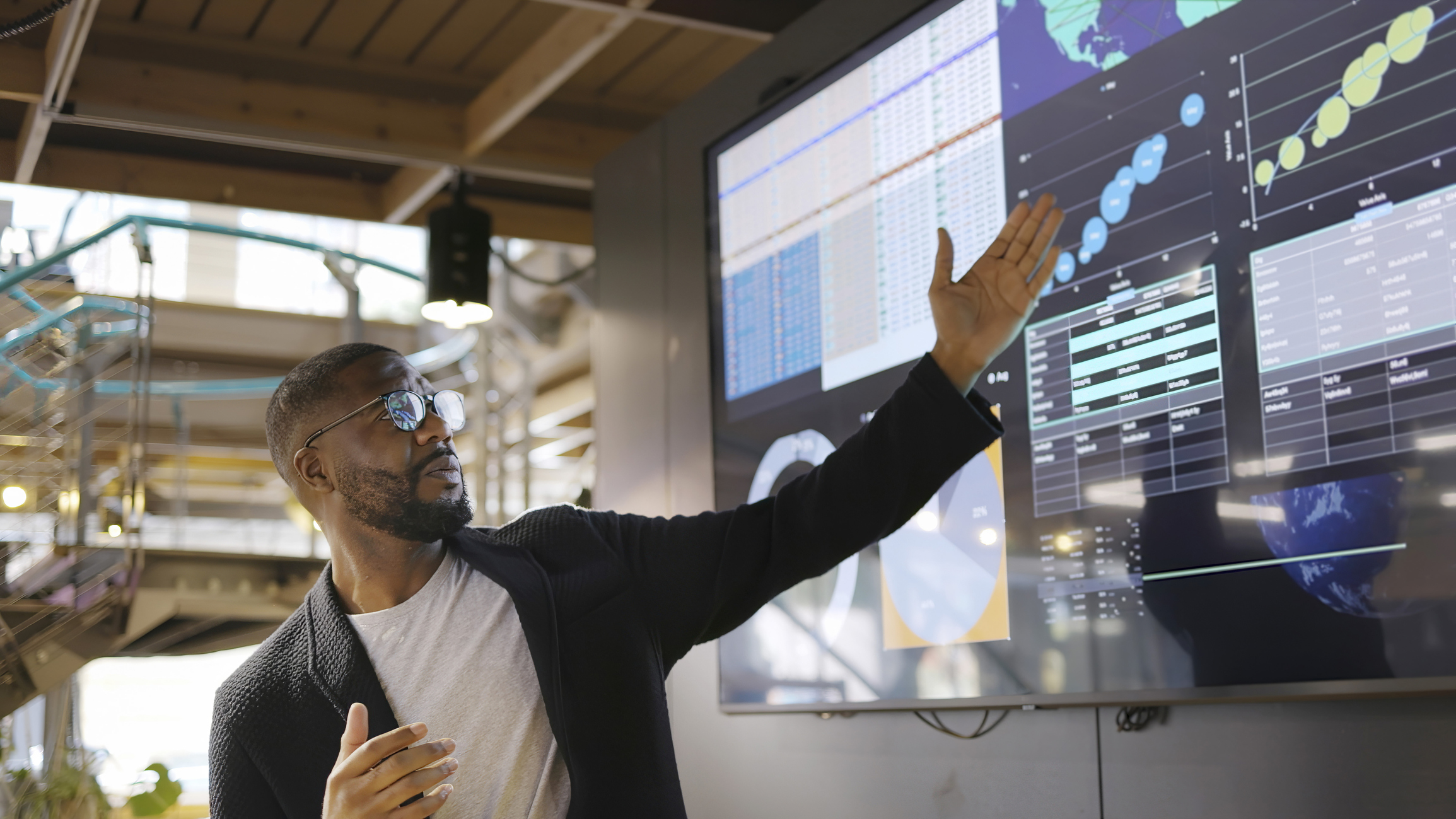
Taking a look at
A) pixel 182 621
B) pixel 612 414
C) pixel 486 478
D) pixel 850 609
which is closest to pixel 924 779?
pixel 850 609

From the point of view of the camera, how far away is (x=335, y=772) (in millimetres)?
1502

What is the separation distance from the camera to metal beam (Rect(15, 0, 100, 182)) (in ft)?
10.7

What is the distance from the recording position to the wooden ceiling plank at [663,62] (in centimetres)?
392

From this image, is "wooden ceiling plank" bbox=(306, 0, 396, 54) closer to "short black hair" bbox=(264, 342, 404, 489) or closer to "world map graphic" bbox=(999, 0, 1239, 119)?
"short black hair" bbox=(264, 342, 404, 489)

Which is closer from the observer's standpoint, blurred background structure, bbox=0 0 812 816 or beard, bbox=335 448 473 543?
beard, bbox=335 448 473 543

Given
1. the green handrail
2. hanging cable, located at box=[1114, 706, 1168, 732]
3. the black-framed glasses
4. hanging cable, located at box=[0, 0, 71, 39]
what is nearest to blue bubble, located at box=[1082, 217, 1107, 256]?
hanging cable, located at box=[1114, 706, 1168, 732]

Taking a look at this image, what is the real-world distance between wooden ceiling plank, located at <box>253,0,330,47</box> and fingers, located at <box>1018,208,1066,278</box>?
275 centimetres

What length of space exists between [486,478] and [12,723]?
2491 millimetres

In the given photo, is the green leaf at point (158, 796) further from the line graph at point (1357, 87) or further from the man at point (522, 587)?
the line graph at point (1357, 87)

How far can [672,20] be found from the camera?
138 inches

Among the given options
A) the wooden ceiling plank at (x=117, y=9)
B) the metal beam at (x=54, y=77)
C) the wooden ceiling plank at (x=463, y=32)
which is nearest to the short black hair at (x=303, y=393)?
the metal beam at (x=54, y=77)

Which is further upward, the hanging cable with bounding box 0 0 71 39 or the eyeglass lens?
the hanging cable with bounding box 0 0 71 39

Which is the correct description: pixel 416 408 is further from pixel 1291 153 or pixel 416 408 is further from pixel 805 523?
pixel 1291 153

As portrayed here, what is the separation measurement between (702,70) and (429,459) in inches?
99.4
